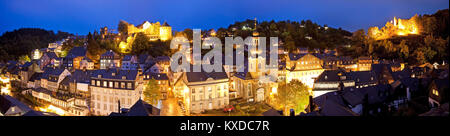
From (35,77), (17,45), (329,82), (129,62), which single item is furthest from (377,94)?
(17,45)

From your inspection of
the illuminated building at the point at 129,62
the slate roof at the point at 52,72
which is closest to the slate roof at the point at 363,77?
the illuminated building at the point at 129,62

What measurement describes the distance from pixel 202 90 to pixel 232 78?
8.62 m

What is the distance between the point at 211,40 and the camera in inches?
2004

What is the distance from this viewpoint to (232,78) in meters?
31.1

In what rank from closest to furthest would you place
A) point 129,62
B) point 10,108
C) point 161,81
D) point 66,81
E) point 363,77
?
point 10,108
point 363,77
point 161,81
point 66,81
point 129,62

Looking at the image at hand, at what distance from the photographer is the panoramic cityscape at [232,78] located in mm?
11188

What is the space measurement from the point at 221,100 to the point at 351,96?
39.1ft

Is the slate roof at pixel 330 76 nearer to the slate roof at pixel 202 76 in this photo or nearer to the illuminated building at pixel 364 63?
the slate roof at pixel 202 76

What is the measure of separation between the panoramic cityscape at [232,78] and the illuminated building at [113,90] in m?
0.09

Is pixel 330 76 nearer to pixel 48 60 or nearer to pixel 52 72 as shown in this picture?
pixel 52 72

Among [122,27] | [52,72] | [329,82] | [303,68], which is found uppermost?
[122,27]

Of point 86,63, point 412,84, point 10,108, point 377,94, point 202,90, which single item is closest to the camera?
point 412,84
